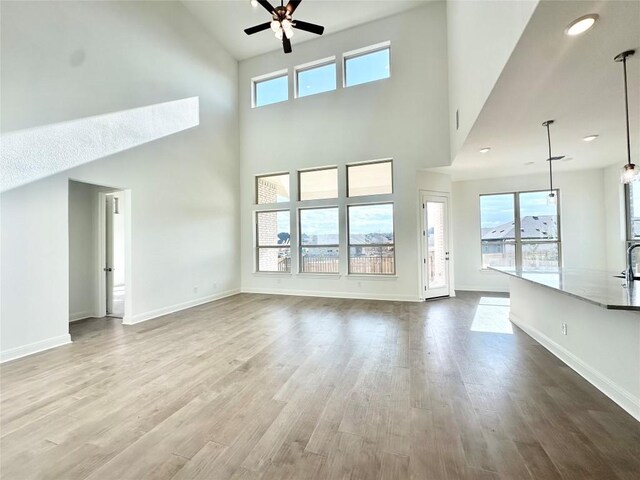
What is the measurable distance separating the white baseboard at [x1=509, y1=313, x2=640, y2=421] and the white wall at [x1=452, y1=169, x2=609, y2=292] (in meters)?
3.51

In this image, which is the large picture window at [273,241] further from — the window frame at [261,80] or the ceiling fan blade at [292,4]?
the ceiling fan blade at [292,4]

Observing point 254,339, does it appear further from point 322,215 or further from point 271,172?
point 271,172

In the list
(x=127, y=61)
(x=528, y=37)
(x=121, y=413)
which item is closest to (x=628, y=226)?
(x=528, y=37)

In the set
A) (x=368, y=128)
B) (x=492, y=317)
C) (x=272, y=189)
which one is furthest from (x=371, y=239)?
(x=272, y=189)

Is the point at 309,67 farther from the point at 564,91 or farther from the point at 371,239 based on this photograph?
the point at 564,91

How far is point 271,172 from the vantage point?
7.40 meters

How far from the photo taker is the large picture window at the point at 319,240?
272 inches

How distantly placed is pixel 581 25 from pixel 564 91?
3.45 ft

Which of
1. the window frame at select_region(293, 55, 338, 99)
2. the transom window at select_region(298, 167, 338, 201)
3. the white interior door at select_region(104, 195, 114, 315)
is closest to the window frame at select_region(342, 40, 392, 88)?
the window frame at select_region(293, 55, 338, 99)

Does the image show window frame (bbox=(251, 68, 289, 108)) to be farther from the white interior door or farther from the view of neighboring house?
the view of neighboring house

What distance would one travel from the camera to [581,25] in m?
1.90

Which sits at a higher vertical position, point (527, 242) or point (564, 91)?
point (564, 91)

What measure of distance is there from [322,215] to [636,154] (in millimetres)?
6020

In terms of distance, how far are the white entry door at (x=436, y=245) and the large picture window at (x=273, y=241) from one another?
3.33m
